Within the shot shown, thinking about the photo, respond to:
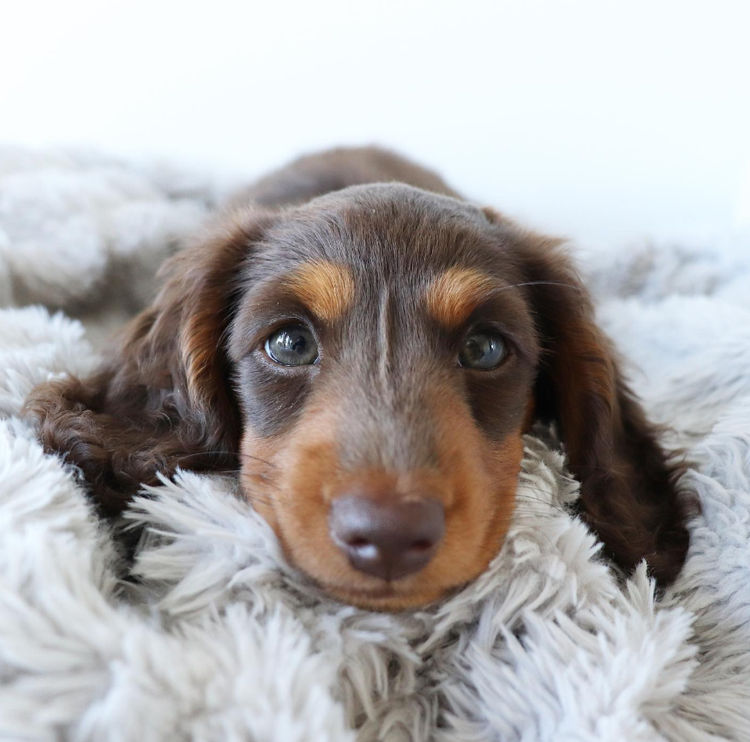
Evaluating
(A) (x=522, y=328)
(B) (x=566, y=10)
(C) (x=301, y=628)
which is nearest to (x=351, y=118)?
(B) (x=566, y=10)

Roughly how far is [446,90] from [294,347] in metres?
2.12

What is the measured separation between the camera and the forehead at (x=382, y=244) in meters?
1.16

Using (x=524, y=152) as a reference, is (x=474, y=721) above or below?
below

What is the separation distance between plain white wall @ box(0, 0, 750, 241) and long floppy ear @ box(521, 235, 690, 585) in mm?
1588

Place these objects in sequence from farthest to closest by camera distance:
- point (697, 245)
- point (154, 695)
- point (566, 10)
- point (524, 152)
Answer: point (524, 152), point (566, 10), point (697, 245), point (154, 695)

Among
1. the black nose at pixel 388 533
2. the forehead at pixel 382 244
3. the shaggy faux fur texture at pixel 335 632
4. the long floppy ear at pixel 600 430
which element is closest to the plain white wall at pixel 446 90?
the long floppy ear at pixel 600 430

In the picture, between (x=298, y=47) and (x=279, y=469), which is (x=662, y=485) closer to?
(x=279, y=469)

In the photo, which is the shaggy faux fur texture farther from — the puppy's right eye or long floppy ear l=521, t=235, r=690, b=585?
the puppy's right eye

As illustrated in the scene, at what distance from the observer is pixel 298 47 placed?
114 inches

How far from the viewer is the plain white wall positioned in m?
2.80

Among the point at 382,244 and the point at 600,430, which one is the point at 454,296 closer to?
the point at 382,244

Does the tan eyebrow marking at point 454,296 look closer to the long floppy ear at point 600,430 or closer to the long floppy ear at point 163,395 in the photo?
the long floppy ear at point 600,430

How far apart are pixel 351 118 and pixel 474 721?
103 inches

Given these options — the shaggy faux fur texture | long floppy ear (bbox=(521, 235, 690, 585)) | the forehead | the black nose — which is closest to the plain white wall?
long floppy ear (bbox=(521, 235, 690, 585))
